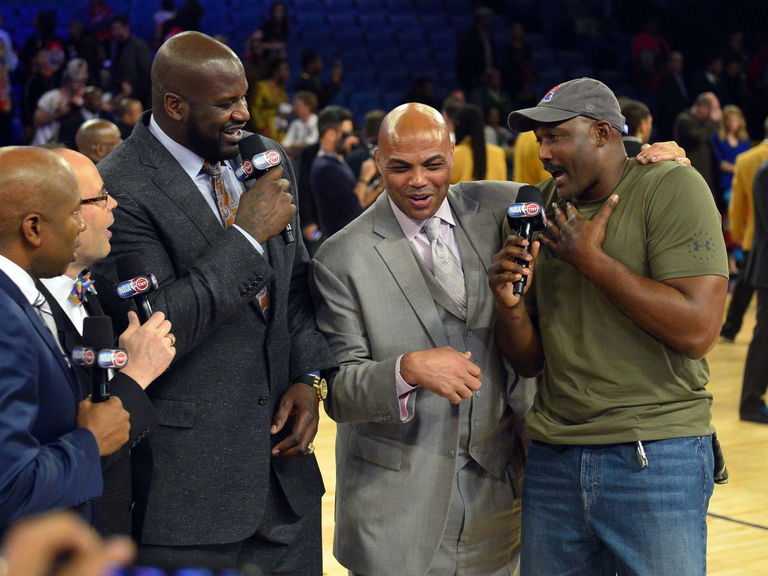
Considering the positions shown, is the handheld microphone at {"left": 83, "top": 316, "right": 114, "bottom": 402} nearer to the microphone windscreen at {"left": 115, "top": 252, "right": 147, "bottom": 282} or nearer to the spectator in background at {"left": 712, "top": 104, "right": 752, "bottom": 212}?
the microphone windscreen at {"left": 115, "top": 252, "right": 147, "bottom": 282}

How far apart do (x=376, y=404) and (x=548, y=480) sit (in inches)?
18.5

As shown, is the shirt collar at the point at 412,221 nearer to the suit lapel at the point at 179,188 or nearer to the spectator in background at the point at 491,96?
the suit lapel at the point at 179,188

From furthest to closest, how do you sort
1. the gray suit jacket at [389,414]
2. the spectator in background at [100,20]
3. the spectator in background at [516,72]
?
the spectator in background at [516,72]
the spectator in background at [100,20]
the gray suit jacket at [389,414]

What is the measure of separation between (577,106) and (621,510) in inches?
38.8

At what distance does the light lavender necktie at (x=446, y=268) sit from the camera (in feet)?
9.51

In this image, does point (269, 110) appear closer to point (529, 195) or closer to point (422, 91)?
point (422, 91)

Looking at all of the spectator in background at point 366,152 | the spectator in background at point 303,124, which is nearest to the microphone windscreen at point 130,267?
the spectator in background at point 366,152

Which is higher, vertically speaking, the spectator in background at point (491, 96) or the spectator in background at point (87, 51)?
→ the spectator in background at point (87, 51)

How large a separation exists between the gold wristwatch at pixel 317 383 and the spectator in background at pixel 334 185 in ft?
18.1

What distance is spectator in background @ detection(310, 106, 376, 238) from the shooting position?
27.9ft

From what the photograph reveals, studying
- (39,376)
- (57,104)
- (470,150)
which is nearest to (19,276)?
(39,376)

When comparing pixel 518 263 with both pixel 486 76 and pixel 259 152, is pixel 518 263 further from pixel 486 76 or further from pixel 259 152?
pixel 486 76

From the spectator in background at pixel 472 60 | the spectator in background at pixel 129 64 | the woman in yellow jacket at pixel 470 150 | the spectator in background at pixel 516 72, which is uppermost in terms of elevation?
the woman in yellow jacket at pixel 470 150

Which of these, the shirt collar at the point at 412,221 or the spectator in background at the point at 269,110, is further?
the spectator in background at the point at 269,110
